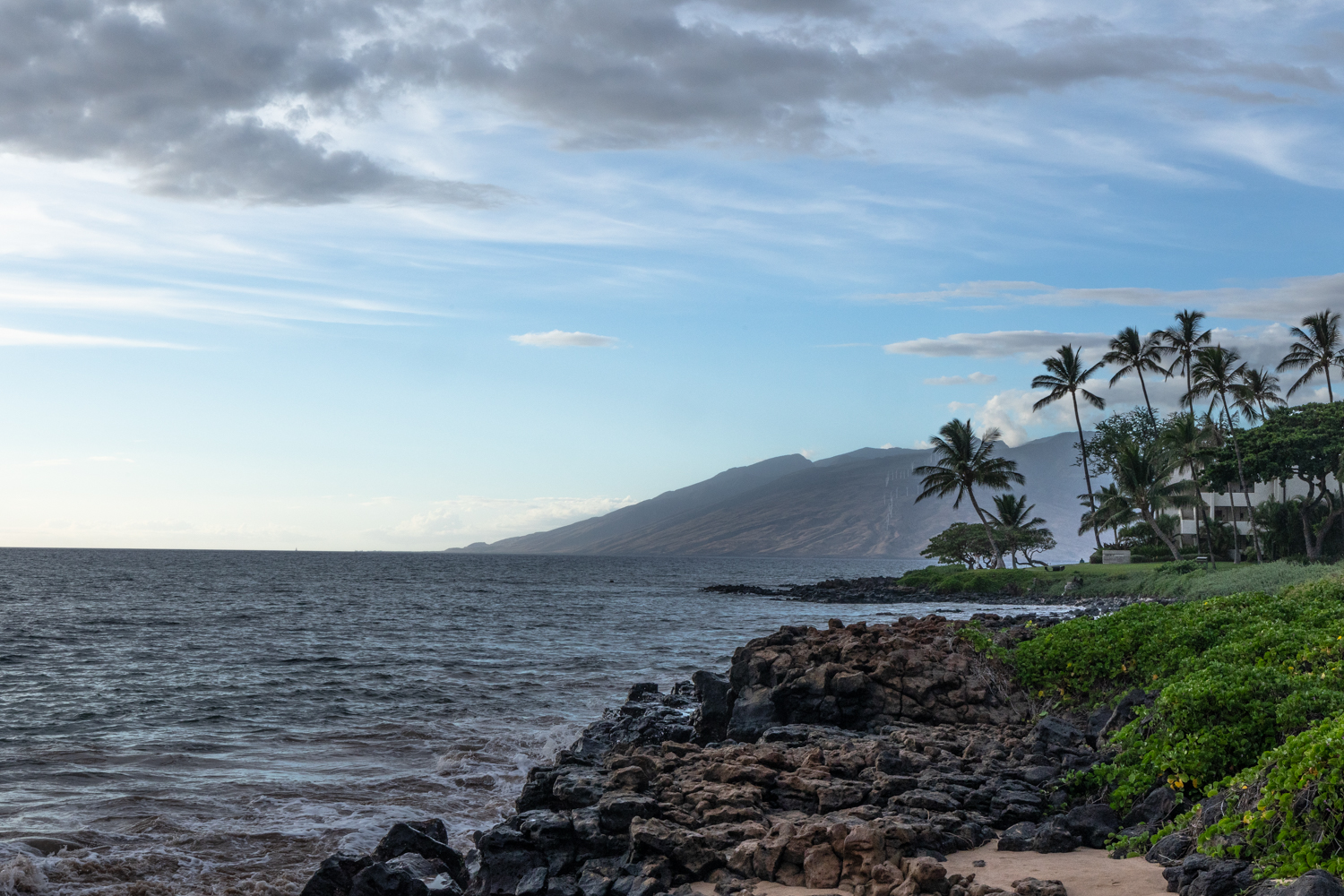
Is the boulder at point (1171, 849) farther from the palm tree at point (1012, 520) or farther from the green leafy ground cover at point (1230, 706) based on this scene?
the palm tree at point (1012, 520)

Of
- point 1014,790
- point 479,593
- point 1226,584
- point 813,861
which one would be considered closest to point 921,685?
point 1014,790

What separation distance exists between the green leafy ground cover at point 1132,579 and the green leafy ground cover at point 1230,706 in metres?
17.6

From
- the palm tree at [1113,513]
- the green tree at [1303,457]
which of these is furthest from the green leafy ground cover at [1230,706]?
the palm tree at [1113,513]

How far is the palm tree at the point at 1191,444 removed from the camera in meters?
60.0

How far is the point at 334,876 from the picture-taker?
11.1 m

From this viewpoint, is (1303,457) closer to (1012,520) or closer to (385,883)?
(1012,520)

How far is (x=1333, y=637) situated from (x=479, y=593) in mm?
76660

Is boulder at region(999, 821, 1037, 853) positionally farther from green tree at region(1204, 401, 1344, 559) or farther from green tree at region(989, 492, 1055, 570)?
green tree at region(989, 492, 1055, 570)

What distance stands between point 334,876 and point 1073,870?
8.00m

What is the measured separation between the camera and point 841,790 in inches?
438

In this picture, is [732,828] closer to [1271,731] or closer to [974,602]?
[1271,731]

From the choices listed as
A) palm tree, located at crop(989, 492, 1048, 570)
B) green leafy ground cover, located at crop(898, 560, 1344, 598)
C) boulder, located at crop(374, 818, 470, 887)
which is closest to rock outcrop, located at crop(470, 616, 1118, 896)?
boulder, located at crop(374, 818, 470, 887)

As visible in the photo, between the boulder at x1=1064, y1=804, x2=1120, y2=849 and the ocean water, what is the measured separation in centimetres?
827

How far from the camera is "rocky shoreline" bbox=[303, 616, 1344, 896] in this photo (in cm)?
915
